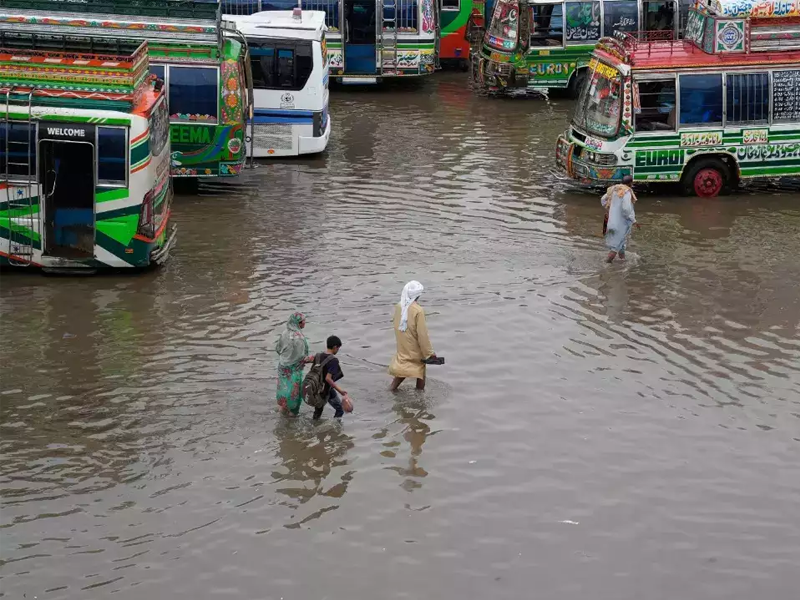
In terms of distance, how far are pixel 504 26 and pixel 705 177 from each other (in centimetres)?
816

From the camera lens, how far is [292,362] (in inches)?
431

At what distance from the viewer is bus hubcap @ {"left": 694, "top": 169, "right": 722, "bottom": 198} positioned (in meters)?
19.1

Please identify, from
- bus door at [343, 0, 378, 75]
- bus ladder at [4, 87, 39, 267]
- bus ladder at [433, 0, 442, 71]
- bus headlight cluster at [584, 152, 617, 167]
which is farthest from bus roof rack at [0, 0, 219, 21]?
bus ladder at [433, 0, 442, 71]

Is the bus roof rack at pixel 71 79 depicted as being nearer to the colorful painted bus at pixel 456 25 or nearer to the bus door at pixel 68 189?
the bus door at pixel 68 189

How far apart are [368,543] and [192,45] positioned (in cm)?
1104

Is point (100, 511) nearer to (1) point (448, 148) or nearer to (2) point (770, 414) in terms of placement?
(2) point (770, 414)

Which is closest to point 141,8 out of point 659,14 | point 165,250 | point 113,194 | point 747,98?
point 165,250

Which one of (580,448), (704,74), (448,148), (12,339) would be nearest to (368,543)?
(580,448)

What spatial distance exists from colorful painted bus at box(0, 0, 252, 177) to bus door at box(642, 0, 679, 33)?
10278 mm

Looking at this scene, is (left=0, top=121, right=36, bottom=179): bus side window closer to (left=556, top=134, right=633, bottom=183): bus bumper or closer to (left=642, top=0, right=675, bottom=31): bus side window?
(left=556, top=134, right=633, bottom=183): bus bumper

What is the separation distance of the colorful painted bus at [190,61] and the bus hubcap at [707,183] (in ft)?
22.6

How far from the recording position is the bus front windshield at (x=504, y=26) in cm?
2567

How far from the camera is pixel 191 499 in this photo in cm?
972

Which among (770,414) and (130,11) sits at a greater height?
(130,11)
